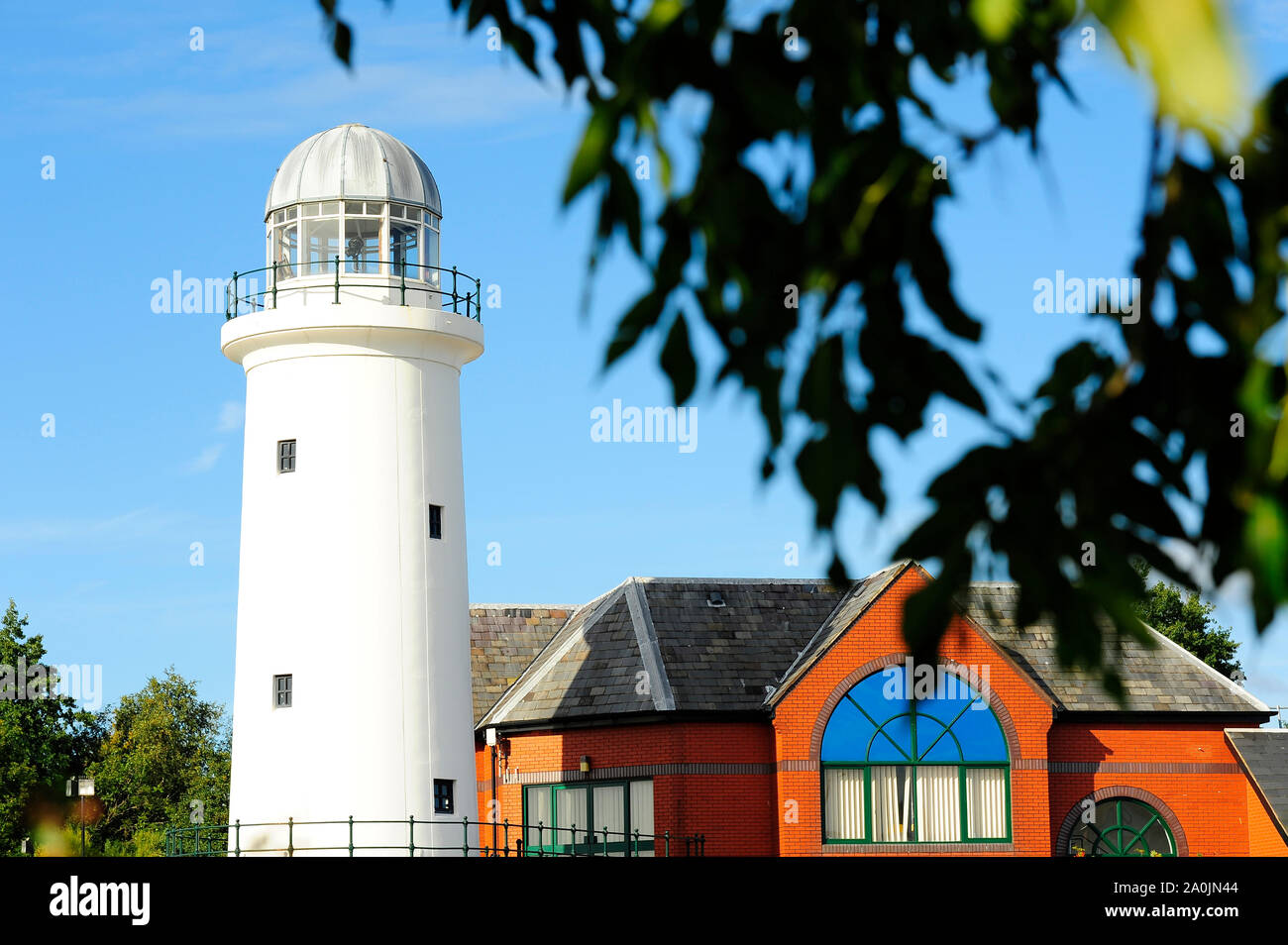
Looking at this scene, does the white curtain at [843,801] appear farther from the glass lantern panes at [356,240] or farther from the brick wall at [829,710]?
the glass lantern panes at [356,240]

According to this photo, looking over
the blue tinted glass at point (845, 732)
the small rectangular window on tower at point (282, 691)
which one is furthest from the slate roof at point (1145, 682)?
the small rectangular window on tower at point (282, 691)

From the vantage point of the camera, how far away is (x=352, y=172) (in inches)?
1204

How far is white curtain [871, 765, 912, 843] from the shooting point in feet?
111

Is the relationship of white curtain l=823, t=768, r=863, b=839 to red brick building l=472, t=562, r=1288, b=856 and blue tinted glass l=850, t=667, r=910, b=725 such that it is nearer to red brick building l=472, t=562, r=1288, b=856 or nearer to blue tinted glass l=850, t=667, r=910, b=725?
red brick building l=472, t=562, r=1288, b=856

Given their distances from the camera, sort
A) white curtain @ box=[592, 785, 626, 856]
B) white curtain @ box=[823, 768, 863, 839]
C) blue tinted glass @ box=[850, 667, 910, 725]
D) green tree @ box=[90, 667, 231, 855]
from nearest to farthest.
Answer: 1. white curtain @ box=[823, 768, 863, 839]
2. blue tinted glass @ box=[850, 667, 910, 725]
3. white curtain @ box=[592, 785, 626, 856]
4. green tree @ box=[90, 667, 231, 855]

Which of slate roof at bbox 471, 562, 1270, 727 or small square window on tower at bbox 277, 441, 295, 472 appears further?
slate roof at bbox 471, 562, 1270, 727

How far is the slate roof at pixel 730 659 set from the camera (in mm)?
35094

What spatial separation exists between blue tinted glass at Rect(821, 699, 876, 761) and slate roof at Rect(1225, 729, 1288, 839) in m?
8.79

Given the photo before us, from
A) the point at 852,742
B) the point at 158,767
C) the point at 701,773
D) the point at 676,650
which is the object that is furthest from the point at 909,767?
the point at 158,767

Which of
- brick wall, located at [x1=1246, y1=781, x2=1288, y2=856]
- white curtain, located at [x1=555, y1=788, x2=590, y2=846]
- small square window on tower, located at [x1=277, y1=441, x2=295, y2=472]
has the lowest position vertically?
brick wall, located at [x1=1246, y1=781, x2=1288, y2=856]

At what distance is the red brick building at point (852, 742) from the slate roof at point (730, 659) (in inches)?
2.1

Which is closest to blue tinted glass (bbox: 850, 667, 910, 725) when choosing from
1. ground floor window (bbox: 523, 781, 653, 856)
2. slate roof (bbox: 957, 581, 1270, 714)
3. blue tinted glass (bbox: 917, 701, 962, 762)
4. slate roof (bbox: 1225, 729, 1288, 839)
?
blue tinted glass (bbox: 917, 701, 962, 762)

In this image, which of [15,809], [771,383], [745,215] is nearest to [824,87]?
[745,215]
